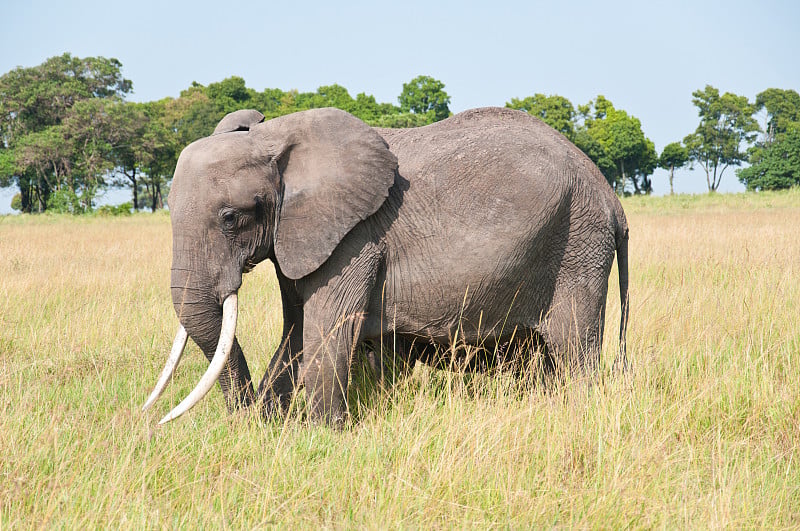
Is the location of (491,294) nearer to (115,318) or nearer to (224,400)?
(224,400)

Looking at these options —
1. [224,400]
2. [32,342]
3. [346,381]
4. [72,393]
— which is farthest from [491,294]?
[32,342]

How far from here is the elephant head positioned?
4.03 m

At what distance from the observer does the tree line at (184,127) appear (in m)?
43.4

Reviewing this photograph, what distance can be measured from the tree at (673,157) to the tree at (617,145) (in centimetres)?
91

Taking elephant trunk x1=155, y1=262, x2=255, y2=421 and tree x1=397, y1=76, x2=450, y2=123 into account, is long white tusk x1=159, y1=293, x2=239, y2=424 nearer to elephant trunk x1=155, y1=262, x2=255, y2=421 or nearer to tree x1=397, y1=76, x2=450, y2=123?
elephant trunk x1=155, y1=262, x2=255, y2=421

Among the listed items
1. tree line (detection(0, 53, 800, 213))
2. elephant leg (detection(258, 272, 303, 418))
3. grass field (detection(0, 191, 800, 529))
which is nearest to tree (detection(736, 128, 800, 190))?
tree line (detection(0, 53, 800, 213))

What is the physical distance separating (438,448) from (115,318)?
443 centimetres

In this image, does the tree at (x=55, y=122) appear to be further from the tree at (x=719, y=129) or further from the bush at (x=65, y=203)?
the tree at (x=719, y=129)

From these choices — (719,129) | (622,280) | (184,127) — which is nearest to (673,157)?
(719,129)

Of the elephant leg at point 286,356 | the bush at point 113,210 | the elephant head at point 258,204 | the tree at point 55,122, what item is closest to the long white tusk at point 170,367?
the elephant head at point 258,204

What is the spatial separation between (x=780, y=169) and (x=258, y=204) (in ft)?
207

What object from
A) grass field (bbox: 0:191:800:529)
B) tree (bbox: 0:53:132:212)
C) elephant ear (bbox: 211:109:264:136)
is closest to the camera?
grass field (bbox: 0:191:800:529)

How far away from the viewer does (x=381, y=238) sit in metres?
4.36

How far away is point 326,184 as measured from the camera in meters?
4.18
